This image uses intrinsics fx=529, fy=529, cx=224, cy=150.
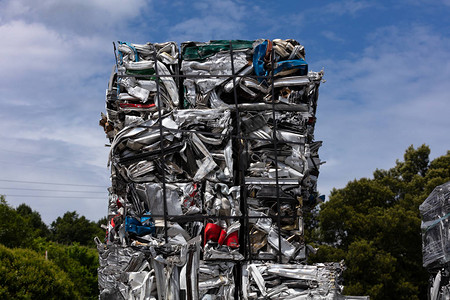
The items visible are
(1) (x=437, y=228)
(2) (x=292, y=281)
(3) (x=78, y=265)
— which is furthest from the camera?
(3) (x=78, y=265)

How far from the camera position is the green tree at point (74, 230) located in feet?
142

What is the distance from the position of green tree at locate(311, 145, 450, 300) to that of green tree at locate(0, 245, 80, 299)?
35.1 ft

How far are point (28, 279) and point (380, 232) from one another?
13487mm

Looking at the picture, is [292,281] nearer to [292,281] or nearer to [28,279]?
[292,281]

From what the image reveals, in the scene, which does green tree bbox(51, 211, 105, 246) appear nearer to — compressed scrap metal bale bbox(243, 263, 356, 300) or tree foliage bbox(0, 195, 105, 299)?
tree foliage bbox(0, 195, 105, 299)

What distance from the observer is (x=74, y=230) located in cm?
4372

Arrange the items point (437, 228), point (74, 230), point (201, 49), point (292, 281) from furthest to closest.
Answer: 1. point (74, 230)
2. point (437, 228)
3. point (201, 49)
4. point (292, 281)

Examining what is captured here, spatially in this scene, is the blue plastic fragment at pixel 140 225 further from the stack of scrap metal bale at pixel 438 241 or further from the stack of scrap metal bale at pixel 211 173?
the stack of scrap metal bale at pixel 438 241

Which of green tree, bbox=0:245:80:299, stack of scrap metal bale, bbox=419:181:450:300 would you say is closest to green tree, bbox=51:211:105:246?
green tree, bbox=0:245:80:299

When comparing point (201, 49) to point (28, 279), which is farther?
point (28, 279)

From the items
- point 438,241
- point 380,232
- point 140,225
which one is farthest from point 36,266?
point 380,232

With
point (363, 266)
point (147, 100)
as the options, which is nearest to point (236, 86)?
Result: point (147, 100)

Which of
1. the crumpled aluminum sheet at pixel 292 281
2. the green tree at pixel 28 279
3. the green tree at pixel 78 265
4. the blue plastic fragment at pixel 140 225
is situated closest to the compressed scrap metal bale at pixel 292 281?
the crumpled aluminum sheet at pixel 292 281

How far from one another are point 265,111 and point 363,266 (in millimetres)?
14501
